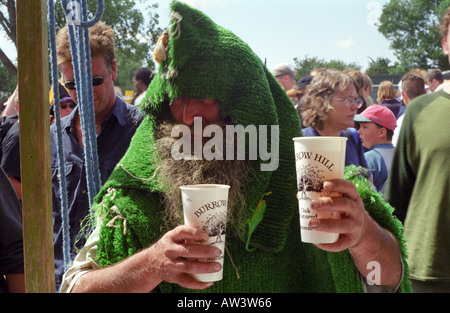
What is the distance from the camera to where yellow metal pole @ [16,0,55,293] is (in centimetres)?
127

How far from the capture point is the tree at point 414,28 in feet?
59.3

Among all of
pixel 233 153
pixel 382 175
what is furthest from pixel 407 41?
pixel 233 153

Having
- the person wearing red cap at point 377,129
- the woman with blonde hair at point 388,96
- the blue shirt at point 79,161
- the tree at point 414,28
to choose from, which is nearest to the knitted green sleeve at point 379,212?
the blue shirt at point 79,161

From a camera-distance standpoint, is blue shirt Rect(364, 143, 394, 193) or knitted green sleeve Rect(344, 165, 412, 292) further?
blue shirt Rect(364, 143, 394, 193)

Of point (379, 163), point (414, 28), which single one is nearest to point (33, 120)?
point (379, 163)

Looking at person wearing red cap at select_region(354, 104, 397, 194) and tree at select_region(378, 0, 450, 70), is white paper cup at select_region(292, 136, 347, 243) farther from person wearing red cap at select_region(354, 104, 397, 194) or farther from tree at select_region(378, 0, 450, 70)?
tree at select_region(378, 0, 450, 70)

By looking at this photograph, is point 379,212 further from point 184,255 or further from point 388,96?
point 388,96

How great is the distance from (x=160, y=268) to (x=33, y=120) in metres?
0.54

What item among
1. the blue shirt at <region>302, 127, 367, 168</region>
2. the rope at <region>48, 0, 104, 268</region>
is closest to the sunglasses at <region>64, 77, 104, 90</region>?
the rope at <region>48, 0, 104, 268</region>

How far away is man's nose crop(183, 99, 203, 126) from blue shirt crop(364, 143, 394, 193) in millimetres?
2076

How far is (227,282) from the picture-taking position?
5.09 feet

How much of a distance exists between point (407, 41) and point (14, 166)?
1121 inches

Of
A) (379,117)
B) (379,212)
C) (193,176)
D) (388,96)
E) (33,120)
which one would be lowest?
(379,212)

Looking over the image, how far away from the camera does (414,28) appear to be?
930 inches
